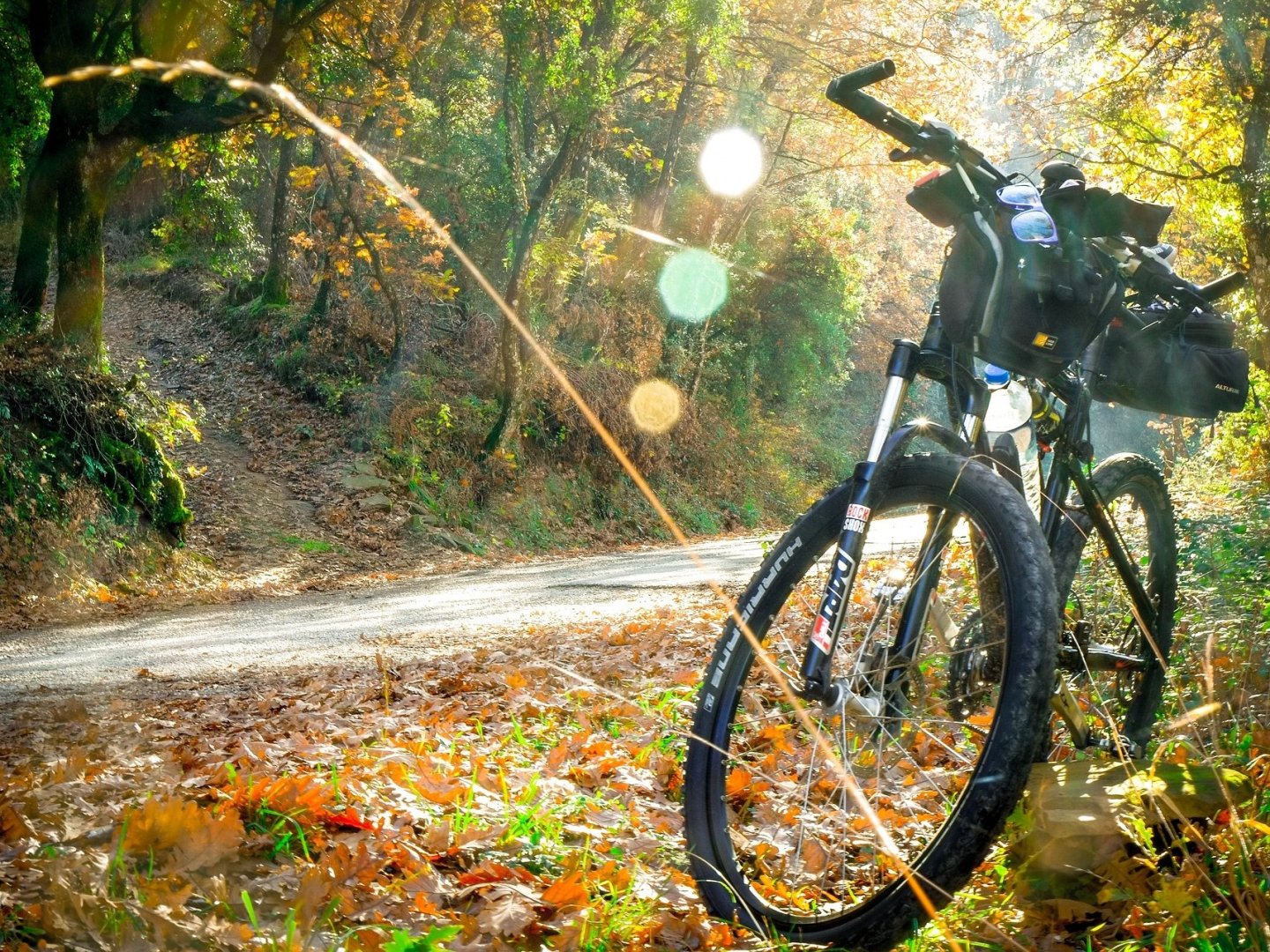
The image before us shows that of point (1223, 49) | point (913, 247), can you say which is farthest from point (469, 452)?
point (913, 247)

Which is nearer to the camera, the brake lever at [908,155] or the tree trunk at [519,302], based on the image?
the brake lever at [908,155]

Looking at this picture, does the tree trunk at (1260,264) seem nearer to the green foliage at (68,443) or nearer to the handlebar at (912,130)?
the handlebar at (912,130)

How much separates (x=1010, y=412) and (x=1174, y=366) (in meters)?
0.90

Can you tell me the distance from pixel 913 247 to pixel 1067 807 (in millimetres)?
40217

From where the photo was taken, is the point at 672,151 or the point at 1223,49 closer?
the point at 1223,49

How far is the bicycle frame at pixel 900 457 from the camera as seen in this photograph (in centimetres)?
249

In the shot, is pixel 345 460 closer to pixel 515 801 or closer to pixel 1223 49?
pixel 1223 49

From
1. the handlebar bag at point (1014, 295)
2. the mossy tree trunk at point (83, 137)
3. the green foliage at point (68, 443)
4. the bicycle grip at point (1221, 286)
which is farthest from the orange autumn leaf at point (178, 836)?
the mossy tree trunk at point (83, 137)

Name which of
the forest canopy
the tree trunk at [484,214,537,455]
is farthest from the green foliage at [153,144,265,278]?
the tree trunk at [484,214,537,455]

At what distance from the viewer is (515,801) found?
3236 mm

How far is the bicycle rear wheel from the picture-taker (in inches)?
127

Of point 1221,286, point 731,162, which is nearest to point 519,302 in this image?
point 731,162

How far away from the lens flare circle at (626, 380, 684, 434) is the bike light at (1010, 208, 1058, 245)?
2100 centimetres

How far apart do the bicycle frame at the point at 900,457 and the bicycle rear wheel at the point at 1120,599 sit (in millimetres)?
172
